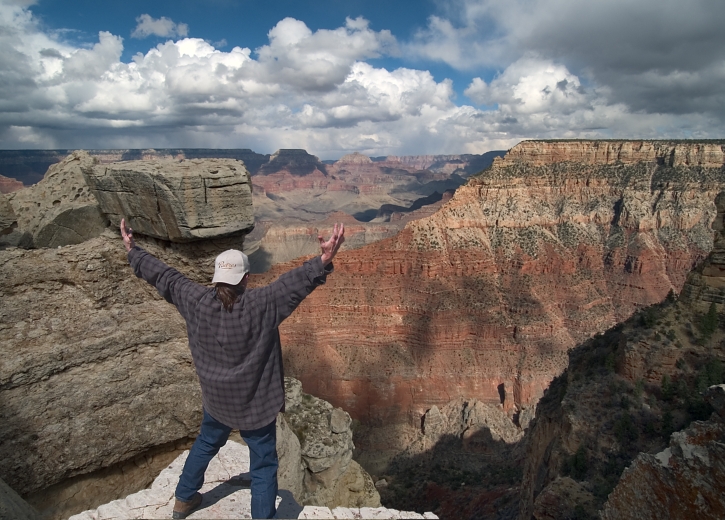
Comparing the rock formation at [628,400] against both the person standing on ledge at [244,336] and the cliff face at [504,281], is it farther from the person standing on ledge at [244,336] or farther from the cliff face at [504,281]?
the cliff face at [504,281]

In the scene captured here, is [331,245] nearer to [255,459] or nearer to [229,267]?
[229,267]

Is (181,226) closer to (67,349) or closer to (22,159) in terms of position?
(67,349)

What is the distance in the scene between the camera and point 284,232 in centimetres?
8825

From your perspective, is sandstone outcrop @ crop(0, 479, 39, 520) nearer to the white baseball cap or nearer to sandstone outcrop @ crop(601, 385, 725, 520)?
the white baseball cap

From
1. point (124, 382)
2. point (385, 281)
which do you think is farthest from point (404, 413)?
point (124, 382)

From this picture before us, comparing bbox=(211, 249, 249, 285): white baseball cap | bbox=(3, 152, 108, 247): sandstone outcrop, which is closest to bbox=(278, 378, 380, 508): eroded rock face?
bbox=(3, 152, 108, 247): sandstone outcrop

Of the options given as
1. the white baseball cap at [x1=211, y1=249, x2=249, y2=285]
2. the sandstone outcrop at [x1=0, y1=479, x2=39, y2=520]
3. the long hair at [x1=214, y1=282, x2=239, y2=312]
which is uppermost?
the white baseball cap at [x1=211, y1=249, x2=249, y2=285]

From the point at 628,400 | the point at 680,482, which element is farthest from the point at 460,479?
the point at 680,482

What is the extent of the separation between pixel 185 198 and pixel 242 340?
8.05 ft

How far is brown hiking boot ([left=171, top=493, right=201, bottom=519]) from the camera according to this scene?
14.3ft

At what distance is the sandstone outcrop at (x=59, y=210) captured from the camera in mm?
7215

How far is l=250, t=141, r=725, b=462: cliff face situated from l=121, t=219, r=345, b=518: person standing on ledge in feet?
98.2

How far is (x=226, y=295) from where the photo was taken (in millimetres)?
3576

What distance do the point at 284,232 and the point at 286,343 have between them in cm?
5398
